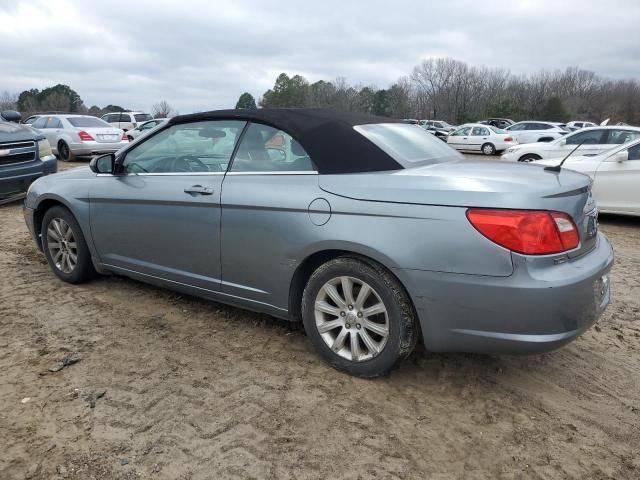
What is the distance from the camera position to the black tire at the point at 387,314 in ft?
9.14

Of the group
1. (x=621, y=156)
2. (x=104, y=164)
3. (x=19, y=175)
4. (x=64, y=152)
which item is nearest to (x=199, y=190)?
(x=104, y=164)

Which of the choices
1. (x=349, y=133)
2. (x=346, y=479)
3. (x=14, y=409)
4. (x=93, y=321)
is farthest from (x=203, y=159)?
(x=346, y=479)

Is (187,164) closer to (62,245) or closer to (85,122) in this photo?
(62,245)

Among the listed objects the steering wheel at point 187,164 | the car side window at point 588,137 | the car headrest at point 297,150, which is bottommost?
the steering wheel at point 187,164

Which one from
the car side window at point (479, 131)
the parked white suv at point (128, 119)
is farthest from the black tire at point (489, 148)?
the parked white suv at point (128, 119)

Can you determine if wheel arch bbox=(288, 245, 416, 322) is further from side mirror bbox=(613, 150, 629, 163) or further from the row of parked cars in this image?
the row of parked cars

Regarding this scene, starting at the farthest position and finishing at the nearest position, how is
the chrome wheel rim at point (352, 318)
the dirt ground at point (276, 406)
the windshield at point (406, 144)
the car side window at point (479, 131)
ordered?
1. the car side window at point (479, 131)
2. the windshield at point (406, 144)
3. the chrome wheel rim at point (352, 318)
4. the dirt ground at point (276, 406)

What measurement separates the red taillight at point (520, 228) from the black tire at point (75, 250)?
3328 millimetres

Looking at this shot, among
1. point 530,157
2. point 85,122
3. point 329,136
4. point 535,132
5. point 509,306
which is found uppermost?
point 85,122

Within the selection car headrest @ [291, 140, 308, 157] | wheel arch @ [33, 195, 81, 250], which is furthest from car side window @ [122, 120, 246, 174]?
wheel arch @ [33, 195, 81, 250]

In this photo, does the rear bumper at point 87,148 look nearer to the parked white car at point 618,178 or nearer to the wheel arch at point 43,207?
the wheel arch at point 43,207

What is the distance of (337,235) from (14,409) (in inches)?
76.4

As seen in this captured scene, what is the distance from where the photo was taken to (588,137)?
35.9 ft

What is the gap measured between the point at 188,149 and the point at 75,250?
1.53 meters
